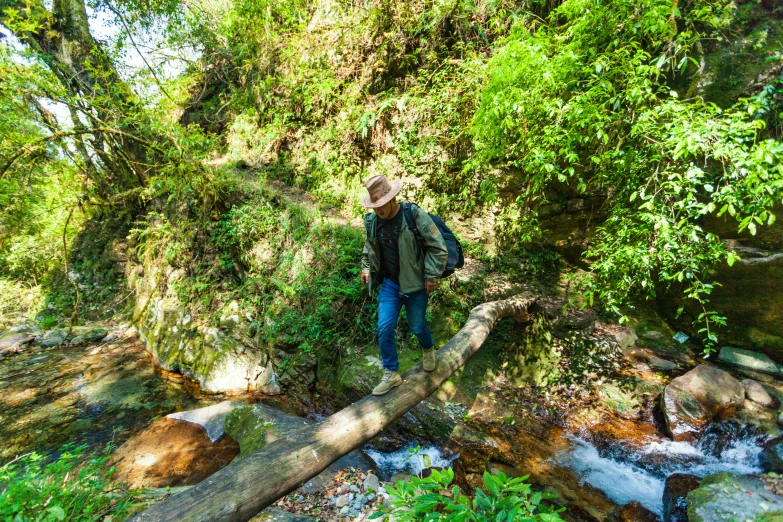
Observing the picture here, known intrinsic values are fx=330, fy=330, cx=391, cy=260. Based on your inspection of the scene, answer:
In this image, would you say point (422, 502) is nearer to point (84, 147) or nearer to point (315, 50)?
point (315, 50)

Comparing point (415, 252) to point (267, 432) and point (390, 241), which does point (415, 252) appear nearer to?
point (390, 241)

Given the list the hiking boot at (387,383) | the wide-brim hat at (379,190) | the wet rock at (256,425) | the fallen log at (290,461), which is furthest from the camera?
the wet rock at (256,425)

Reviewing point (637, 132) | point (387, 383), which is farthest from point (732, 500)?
point (637, 132)

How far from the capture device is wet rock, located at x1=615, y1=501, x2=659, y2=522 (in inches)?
145

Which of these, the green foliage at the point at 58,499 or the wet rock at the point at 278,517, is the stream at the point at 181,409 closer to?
the wet rock at the point at 278,517

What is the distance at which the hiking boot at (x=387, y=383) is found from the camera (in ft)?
11.3

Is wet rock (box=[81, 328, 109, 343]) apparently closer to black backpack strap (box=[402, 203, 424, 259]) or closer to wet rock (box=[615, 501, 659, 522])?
black backpack strap (box=[402, 203, 424, 259])

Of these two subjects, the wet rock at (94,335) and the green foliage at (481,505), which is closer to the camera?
the green foliage at (481,505)

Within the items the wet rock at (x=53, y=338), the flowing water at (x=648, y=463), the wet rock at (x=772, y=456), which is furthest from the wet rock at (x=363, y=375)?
the wet rock at (x=53, y=338)

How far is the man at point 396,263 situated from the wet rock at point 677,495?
312 centimetres

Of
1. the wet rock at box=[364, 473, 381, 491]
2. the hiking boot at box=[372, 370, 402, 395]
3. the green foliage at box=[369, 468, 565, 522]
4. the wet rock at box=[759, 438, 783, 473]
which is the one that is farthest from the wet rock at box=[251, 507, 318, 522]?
the wet rock at box=[759, 438, 783, 473]

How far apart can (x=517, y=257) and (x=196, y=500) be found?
242 inches

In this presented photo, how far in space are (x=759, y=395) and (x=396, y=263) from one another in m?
5.72

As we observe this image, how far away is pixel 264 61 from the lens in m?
10.4
